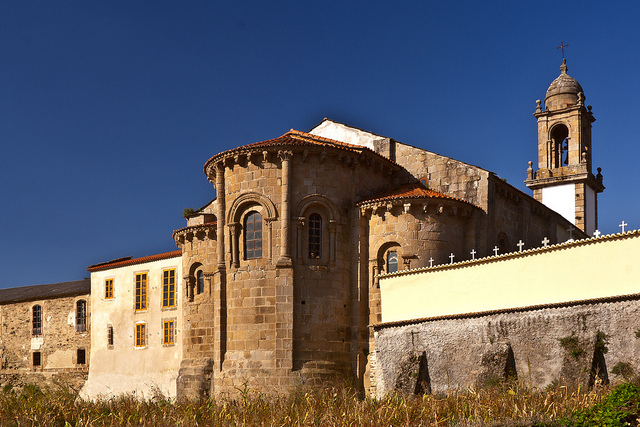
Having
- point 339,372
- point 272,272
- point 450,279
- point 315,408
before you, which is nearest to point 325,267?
point 272,272

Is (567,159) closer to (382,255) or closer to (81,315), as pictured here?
(382,255)

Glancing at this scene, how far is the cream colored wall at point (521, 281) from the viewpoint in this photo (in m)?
17.0

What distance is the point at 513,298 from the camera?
1894 cm

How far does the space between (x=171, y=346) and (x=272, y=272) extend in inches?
346

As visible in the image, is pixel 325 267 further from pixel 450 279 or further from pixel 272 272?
pixel 450 279

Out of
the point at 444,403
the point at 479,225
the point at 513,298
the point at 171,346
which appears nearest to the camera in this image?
the point at 444,403

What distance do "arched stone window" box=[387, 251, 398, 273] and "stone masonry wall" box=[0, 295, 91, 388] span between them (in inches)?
699

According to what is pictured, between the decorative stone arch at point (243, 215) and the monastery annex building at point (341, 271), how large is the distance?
1.7 inches

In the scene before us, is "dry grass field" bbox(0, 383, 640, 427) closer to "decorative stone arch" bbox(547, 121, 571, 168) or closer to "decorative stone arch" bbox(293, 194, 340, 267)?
"decorative stone arch" bbox(293, 194, 340, 267)

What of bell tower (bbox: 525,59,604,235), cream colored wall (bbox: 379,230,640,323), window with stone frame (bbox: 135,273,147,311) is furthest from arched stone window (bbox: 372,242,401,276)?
bell tower (bbox: 525,59,604,235)

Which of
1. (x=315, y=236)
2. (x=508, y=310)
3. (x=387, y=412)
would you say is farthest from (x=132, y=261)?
(x=387, y=412)

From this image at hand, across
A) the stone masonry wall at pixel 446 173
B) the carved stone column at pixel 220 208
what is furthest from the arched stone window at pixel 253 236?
the stone masonry wall at pixel 446 173

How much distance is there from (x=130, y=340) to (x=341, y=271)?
12.2 metres

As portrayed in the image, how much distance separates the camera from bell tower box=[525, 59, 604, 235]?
3865 centimetres
